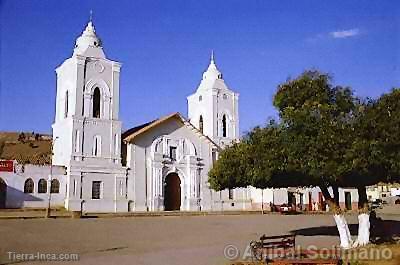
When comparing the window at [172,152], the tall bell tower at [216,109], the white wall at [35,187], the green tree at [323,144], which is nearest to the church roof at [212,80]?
the tall bell tower at [216,109]

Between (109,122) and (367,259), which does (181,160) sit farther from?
(367,259)

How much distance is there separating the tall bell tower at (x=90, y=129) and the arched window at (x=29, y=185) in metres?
2.65

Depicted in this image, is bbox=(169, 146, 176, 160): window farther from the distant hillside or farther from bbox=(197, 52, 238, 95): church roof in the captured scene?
the distant hillside

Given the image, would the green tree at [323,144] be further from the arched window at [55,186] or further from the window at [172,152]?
the window at [172,152]

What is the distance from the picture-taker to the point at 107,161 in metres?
41.0

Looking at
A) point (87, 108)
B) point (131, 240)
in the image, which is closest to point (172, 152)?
point (87, 108)

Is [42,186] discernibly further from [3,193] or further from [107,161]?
[107,161]

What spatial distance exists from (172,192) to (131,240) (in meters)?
25.3

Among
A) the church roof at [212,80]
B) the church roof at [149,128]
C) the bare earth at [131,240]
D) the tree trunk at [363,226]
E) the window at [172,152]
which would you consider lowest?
the bare earth at [131,240]

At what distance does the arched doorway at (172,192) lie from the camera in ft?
145

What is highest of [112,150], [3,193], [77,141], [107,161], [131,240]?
[77,141]

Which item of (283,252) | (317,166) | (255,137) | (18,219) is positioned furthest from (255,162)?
(18,219)

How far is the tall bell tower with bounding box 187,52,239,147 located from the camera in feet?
167

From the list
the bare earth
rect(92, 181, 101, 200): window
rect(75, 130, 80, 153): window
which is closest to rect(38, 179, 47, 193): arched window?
rect(75, 130, 80, 153): window
